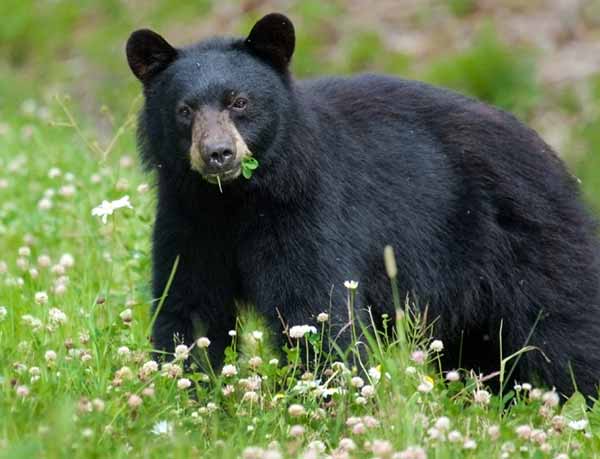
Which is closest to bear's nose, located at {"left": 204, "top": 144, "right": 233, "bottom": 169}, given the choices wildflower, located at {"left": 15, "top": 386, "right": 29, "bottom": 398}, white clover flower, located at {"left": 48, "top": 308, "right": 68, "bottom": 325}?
white clover flower, located at {"left": 48, "top": 308, "right": 68, "bottom": 325}

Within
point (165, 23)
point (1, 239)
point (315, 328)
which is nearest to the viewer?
point (315, 328)

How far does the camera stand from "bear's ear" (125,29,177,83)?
5582 mm

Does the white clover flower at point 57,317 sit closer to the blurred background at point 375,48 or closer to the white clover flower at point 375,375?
the white clover flower at point 375,375

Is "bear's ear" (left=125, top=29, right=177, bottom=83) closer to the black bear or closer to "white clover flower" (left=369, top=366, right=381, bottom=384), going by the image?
the black bear

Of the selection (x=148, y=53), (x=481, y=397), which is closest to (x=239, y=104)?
(x=148, y=53)

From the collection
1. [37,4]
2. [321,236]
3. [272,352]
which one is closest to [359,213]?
[321,236]

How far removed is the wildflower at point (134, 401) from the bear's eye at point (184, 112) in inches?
58.1

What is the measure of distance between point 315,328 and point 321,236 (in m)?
0.52

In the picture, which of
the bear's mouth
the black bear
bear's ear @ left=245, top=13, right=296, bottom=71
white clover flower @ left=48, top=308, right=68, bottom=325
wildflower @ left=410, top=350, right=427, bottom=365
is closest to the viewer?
wildflower @ left=410, top=350, right=427, bottom=365

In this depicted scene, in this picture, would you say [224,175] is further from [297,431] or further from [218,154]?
[297,431]

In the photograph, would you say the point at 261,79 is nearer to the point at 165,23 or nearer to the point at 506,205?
the point at 506,205

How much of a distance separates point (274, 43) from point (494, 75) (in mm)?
→ 6249

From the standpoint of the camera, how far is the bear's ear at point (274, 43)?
555 centimetres

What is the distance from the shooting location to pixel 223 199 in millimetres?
5562
